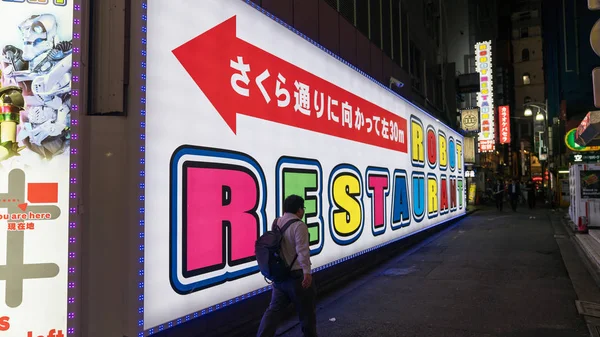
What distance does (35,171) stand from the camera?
12.4ft

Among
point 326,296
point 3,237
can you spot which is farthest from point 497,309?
point 3,237

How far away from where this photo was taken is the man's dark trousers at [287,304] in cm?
435

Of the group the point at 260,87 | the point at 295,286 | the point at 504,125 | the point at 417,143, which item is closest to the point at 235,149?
the point at 260,87

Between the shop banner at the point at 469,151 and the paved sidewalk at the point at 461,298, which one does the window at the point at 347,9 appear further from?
the shop banner at the point at 469,151

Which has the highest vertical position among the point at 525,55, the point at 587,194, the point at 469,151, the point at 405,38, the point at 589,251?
the point at 525,55

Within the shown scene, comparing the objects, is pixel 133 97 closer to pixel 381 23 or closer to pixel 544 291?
pixel 544 291

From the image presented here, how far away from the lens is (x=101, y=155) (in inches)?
154

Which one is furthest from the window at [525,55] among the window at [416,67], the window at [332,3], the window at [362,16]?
the window at [332,3]

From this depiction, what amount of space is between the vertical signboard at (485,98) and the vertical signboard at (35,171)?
33.5 metres

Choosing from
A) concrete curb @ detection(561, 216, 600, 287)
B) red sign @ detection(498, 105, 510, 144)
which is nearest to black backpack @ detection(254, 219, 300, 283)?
concrete curb @ detection(561, 216, 600, 287)

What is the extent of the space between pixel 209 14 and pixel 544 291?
23.8 ft

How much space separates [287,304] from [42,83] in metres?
3.27

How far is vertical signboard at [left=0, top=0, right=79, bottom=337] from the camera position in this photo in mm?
3680

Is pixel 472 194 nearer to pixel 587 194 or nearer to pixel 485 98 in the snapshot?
pixel 485 98
